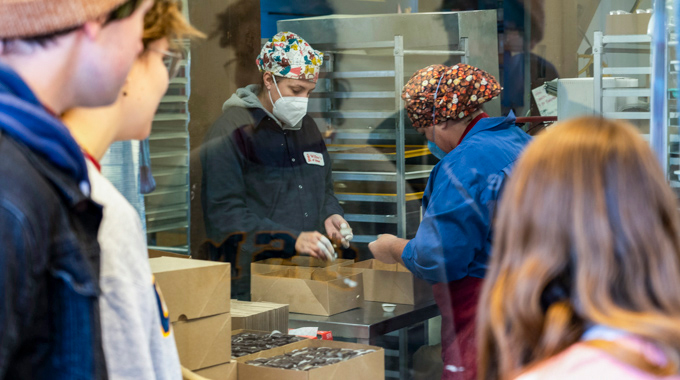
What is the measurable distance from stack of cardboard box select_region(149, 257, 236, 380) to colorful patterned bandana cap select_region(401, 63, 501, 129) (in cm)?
95

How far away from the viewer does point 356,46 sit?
94.0 inches

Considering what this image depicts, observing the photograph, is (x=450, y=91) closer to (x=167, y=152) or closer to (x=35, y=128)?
(x=167, y=152)

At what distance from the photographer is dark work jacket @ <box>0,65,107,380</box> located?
0.76m

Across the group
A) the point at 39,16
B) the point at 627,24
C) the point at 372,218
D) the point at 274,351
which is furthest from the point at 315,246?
the point at 39,16

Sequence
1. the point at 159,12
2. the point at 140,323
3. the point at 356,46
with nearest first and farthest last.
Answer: the point at 140,323
the point at 159,12
the point at 356,46

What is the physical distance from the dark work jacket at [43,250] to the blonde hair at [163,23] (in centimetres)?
28

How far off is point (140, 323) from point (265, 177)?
54.4 inches

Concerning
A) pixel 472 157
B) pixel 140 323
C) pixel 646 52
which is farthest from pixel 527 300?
pixel 646 52

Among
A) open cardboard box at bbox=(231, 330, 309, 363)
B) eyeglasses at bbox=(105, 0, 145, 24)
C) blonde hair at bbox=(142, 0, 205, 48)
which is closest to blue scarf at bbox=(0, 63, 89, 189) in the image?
eyeglasses at bbox=(105, 0, 145, 24)

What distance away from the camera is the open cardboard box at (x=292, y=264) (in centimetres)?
239

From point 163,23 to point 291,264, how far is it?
4.61ft

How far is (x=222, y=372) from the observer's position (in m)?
1.71

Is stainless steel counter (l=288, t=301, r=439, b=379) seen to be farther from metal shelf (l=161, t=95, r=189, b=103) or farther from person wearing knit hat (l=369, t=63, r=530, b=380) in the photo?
metal shelf (l=161, t=95, r=189, b=103)

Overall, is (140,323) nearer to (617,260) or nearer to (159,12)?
(159,12)
